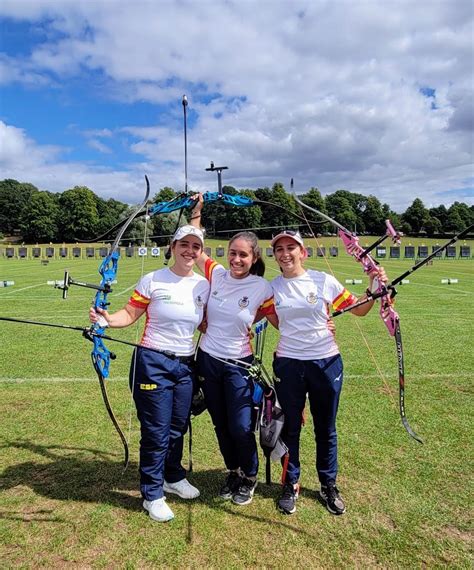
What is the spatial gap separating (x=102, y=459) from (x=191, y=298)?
5.98 ft

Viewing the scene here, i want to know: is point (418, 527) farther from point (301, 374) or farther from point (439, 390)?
point (439, 390)

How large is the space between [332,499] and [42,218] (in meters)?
→ 73.2

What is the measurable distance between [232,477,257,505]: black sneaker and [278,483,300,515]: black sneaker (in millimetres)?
216

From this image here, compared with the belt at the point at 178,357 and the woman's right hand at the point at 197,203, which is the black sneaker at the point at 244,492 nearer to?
the belt at the point at 178,357

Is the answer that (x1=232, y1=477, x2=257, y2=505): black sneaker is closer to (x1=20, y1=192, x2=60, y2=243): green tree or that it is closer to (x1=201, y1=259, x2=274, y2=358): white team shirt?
(x1=201, y1=259, x2=274, y2=358): white team shirt

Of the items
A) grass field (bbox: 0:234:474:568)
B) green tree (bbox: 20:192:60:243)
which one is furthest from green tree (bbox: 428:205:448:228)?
grass field (bbox: 0:234:474:568)

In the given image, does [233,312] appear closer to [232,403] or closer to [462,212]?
[232,403]

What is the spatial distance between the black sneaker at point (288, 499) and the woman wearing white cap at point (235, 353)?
9.1 inches

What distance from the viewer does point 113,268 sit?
135 inches

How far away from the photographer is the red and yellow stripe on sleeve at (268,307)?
3.21 meters

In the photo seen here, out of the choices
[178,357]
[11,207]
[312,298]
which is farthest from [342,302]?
[11,207]

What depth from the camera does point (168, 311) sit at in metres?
3.06

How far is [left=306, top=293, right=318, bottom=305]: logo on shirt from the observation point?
9.96ft

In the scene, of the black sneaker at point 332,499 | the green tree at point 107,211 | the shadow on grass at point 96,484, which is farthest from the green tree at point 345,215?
the green tree at point 107,211
